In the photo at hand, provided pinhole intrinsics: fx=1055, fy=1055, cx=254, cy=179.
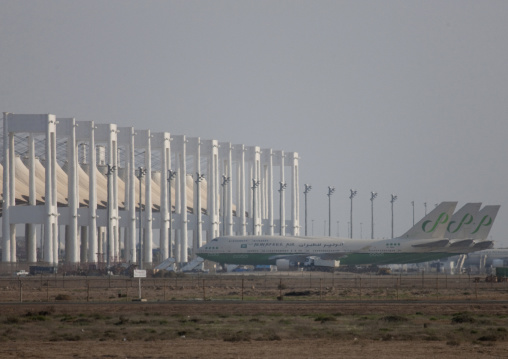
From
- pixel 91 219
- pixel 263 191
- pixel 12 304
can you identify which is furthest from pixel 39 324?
pixel 263 191

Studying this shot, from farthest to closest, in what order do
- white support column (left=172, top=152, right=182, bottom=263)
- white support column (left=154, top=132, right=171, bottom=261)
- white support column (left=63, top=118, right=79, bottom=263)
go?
white support column (left=172, top=152, right=182, bottom=263) < white support column (left=154, top=132, right=171, bottom=261) < white support column (left=63, top=118, right=79, bottom=263)

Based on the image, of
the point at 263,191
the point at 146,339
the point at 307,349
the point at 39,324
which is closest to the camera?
the point at 307,349

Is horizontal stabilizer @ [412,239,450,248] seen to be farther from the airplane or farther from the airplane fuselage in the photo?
the airplane

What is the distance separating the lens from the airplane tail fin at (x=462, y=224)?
440ft

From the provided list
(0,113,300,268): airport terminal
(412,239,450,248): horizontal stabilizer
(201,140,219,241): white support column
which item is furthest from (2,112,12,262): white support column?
(412,239,450,248): horizontal stabilizer

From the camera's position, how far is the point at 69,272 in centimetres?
12331

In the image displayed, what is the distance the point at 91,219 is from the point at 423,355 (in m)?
98.3

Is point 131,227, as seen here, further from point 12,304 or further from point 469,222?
point 12,304

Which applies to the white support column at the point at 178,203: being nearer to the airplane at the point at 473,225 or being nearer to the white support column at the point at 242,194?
the white support column at the point at 242,194

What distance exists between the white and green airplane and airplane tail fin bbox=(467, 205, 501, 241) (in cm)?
13

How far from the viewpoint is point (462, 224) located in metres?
134

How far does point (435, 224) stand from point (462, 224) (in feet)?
15.7

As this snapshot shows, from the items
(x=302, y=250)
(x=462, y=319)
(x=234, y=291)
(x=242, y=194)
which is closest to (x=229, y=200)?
(x=242, y=194)

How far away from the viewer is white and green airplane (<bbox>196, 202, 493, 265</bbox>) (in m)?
130
